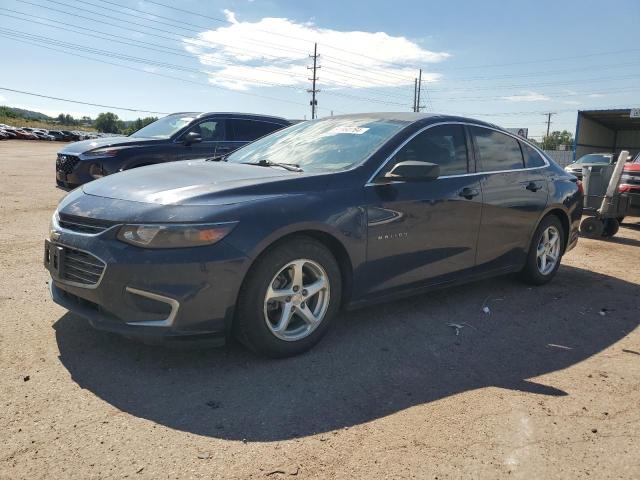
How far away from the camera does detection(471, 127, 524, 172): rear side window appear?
484 cm

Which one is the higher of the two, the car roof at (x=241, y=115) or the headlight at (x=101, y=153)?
the car roof at (x=241, y=115)

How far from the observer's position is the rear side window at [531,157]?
539 centimetres

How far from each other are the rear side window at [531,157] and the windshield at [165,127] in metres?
5.68

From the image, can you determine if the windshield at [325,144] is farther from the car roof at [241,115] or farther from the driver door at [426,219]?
the car roof at [241,115]

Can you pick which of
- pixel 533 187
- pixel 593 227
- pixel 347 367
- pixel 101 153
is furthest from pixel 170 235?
pixel 593 227

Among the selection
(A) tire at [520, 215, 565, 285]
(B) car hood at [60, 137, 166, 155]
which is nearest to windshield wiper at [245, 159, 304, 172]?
(A) tire at [520, 215, 565, 285]

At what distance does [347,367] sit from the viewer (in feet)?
11.4

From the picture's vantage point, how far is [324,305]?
11.9 ft

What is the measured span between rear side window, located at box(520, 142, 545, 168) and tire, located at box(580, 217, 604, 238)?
374cm

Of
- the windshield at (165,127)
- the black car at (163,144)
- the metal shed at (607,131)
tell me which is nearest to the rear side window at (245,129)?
the black car at (163,144)

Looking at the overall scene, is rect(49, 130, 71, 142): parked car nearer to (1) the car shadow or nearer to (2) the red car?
(2) the red car

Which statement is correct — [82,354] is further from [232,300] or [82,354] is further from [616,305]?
[616,305]

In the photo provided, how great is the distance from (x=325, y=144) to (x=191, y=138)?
4.79 m

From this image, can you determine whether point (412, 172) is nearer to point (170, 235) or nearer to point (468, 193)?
point (468, 193)
